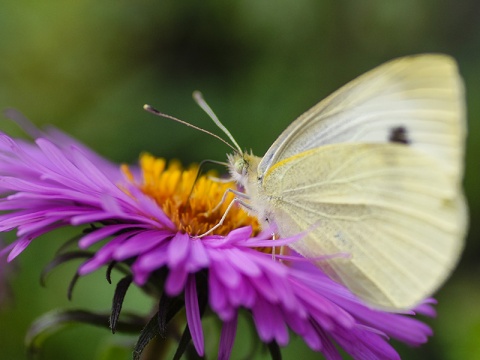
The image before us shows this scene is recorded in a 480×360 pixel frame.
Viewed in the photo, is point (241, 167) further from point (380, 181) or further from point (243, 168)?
point (380, 181)

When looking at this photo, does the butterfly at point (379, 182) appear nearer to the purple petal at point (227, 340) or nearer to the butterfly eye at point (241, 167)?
the butterfly eye at point (241, 167)

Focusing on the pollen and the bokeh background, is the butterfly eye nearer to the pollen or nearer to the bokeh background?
the pollen

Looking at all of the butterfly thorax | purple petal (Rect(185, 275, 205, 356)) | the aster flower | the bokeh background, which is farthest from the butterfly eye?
the bokeh background

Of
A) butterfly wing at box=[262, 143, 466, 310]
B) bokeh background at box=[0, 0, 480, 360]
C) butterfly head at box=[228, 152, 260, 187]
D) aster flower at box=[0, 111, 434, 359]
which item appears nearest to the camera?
aster flower at box=[0, 111, 434, 359]

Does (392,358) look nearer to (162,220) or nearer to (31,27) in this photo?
(162,220)

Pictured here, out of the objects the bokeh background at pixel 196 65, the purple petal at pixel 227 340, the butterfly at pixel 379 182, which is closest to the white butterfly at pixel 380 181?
the butterfly at pixel 379 182

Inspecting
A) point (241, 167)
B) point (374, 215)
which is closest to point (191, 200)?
point (241, 167)

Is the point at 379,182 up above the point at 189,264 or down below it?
above

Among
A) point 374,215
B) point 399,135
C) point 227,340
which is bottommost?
point 227,340
